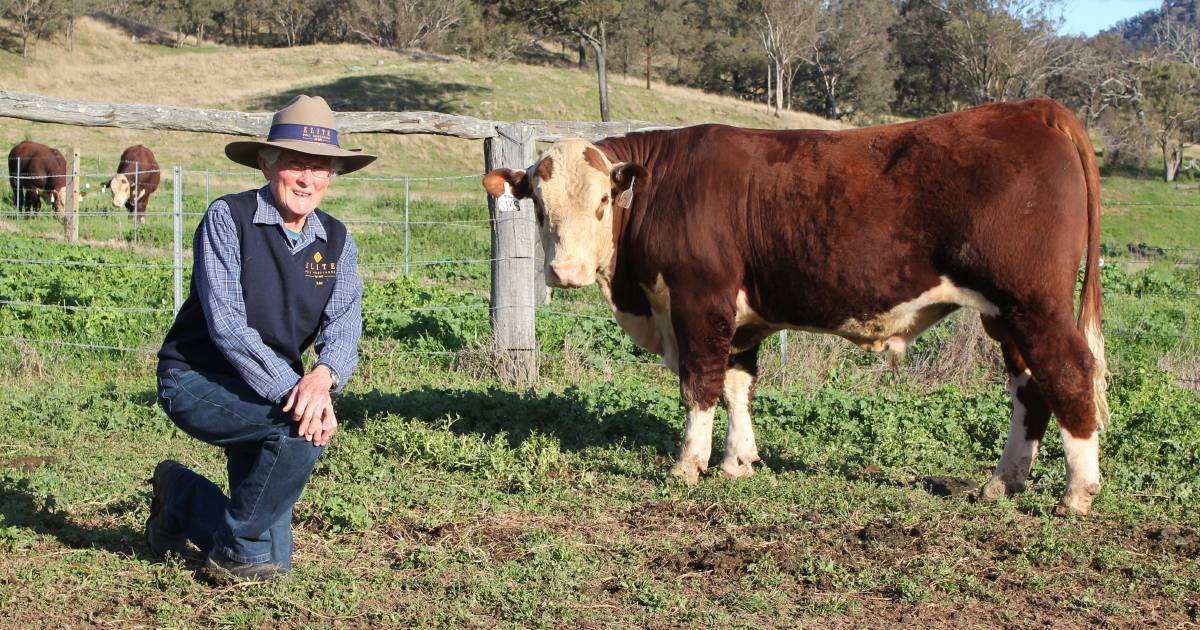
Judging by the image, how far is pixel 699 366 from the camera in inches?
249

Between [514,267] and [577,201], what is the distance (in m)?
3.20

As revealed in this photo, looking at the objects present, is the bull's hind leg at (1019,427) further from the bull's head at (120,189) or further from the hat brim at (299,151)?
the bull's head at (120,189)

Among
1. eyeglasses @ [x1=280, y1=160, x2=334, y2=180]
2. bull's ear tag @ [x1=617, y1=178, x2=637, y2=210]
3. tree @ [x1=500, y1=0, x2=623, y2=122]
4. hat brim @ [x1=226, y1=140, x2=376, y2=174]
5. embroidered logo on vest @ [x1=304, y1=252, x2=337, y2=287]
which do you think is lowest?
embroidered logo on vest @ [x1=304, y1=252, x2=337, y2=287]

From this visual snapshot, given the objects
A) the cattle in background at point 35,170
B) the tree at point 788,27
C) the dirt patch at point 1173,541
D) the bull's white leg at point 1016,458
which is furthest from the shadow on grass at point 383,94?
the dirt patch at point 1173,541

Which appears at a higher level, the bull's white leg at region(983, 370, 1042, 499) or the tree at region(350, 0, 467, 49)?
the tree at region(350, 0, 467, 49)

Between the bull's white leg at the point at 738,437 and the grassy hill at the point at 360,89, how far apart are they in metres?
29.7

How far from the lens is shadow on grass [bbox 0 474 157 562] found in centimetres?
495

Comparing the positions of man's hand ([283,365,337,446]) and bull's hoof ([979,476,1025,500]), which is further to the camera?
bull's hoof ([979,476,1025,500])

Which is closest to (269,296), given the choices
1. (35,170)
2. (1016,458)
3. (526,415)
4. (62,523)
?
(62,523)

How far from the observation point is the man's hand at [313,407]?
399 centimetres

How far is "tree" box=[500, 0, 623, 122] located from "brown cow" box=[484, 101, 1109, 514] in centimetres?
3644

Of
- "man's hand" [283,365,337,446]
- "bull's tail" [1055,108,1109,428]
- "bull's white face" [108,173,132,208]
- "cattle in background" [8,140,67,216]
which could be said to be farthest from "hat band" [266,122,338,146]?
"cattle in background" [8,140,67,216]

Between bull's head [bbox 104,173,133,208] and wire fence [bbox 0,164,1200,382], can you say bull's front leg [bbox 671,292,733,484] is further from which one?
bull's head [bbox 104,173,133,208]

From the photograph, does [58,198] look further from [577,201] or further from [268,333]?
[268,333]
